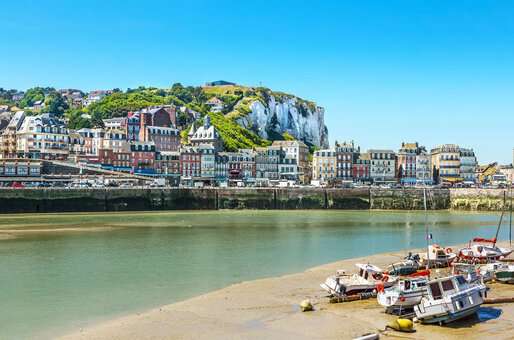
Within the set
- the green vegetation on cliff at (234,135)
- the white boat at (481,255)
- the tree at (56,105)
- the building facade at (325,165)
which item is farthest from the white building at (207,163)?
the white boat at (481,255)

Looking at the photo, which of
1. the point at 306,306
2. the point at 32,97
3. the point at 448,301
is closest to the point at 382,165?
the point at 306,306

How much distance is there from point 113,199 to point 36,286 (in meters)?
49.1

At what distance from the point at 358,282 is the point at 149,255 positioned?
50.4ft

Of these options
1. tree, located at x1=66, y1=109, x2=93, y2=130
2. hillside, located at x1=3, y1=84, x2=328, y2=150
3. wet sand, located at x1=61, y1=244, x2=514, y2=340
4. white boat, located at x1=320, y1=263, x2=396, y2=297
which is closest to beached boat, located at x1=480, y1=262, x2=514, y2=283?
wet sand, located at x1=61, y1=244, x2=514, y2=340

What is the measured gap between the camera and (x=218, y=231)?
48719 mm

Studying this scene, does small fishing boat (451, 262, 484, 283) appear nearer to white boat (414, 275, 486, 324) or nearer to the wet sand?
the wet sand

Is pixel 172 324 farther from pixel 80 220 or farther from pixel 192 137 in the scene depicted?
pixel 192 137

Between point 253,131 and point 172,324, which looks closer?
point 172,324

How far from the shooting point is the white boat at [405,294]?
20.5 meters

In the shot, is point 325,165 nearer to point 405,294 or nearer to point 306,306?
point 306,306

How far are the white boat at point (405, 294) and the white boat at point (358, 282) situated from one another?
2220mm

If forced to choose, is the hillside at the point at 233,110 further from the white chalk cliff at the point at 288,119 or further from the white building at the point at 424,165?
the white building at the point at 424,165

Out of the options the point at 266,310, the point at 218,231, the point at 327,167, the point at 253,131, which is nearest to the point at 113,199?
the point at 218,231

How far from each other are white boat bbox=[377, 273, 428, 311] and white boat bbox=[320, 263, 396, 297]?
222 cm
